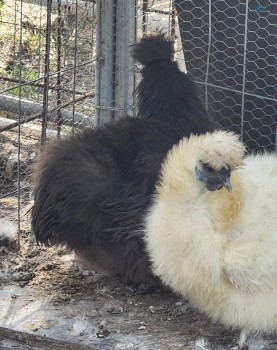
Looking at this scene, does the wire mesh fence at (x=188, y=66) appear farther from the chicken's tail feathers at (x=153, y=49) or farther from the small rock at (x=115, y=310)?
the small rock at (x=115, y=310)

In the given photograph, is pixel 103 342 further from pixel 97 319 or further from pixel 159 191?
pixel 159 191

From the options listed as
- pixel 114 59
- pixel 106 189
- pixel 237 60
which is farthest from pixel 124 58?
pixel 106 189

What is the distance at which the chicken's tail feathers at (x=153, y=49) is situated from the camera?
3.29 m

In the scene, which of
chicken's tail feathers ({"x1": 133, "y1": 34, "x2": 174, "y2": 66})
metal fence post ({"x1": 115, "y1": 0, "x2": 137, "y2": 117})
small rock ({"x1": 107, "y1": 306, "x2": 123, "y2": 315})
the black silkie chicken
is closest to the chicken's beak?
the black silkie chicken

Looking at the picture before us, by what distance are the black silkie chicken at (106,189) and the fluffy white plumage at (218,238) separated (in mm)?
169

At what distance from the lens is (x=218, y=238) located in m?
2.61

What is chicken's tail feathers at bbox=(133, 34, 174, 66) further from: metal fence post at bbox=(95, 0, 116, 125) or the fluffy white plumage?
the fluffy white plumage

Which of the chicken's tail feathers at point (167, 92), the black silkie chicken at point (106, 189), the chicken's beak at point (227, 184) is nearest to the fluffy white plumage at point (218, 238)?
the chicken's beak at point (227, 184)

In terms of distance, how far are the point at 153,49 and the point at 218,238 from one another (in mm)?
1037

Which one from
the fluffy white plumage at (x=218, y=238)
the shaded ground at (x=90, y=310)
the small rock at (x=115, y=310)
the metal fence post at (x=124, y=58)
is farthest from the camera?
the metal fence post at (x=124, y=58)

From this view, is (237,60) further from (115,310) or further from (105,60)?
(115,310)

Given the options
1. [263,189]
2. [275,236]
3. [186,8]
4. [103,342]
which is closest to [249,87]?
[186,8]

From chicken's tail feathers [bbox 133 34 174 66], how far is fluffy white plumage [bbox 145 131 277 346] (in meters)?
0.65

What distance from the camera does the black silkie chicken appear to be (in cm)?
293
